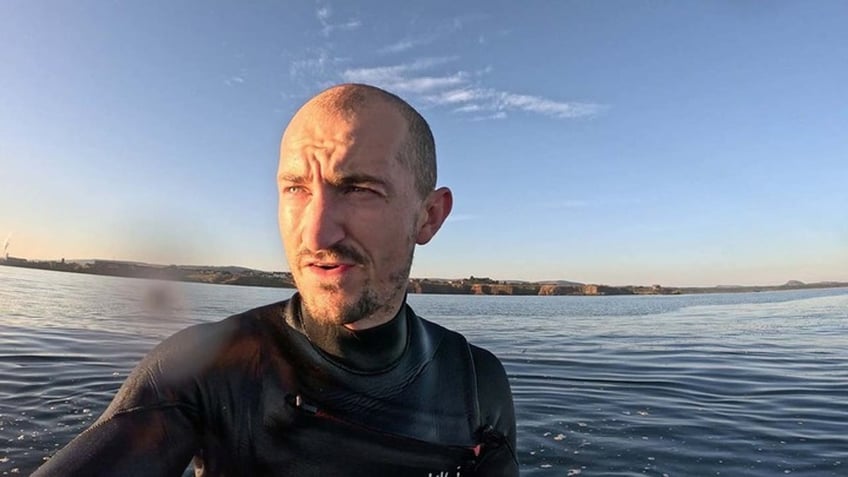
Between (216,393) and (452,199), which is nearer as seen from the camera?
(216,393)

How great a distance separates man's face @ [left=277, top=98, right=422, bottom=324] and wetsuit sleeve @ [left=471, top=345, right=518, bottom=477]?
94cm

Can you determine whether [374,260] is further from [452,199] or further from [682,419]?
[682,419]

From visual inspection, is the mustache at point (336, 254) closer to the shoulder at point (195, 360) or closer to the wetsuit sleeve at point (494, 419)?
the shoulder at point (195, 360)

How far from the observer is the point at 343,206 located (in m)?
2.24

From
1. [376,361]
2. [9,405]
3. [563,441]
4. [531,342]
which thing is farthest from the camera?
[531,342]

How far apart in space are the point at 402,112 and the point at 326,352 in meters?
1.14

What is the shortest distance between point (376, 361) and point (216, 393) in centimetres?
71

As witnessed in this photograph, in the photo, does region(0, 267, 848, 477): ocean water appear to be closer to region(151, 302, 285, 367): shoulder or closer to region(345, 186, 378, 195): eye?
region(151, 302, 285, 367): shoulder

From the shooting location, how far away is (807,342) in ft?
75.5

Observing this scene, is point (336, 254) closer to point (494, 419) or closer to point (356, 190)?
point (356, 190)

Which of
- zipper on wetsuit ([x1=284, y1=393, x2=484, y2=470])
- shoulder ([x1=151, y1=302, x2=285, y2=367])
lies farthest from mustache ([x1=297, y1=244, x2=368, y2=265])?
zipper on wetsuit ([x1=284, y1=393, x2=484, y2=470])

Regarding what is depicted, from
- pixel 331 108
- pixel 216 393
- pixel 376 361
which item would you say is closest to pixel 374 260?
pixel 376 361

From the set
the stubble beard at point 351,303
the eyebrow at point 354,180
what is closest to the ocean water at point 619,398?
the stubble beard at point 351,303

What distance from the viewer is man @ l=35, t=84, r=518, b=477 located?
2.14 metres
